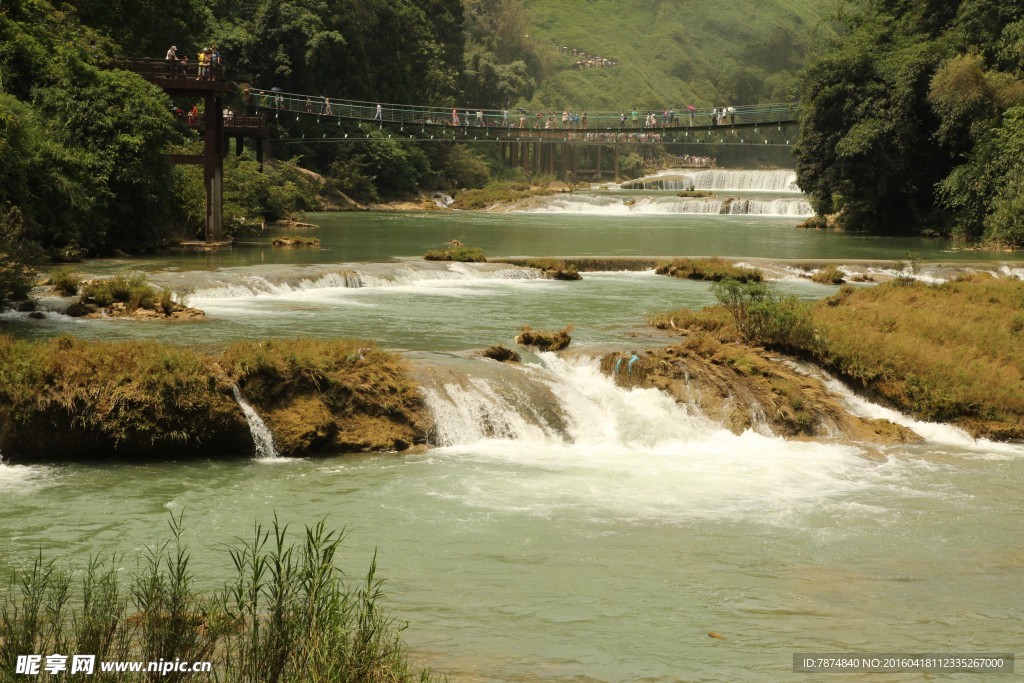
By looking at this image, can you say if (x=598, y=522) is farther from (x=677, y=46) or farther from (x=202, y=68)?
(x=677, y=46)

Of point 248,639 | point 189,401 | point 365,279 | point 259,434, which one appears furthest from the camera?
point 365,279

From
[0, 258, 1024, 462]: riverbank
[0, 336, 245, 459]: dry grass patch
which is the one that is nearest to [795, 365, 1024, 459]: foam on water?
[0, 258, 1024, 462]: riverbank

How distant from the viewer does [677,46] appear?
13225 cm

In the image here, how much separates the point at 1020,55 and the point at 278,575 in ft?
120

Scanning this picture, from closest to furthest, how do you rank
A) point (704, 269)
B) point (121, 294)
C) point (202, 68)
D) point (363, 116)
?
1. point (121, 294)
2. point (704, 269)
3. point (202, 68)
4. point (363, 116)

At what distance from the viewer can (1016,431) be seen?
13812 millimetres

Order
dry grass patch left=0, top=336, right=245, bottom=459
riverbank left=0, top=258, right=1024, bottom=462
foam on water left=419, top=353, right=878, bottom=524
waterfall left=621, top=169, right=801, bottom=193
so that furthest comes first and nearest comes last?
1. waterfall left=621, top=169, right=801, bottom=193
2. riverbank left=0, top=258, right=1024, bottom=462
3. dry grass patch left=0, top=336, right=245, bottom=459
4. foam on water left=419, top=353, right=878, bottom=524

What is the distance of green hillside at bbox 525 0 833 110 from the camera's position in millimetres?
119312

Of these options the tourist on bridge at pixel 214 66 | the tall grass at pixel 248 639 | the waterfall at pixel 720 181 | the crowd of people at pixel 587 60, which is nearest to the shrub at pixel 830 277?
the tourist on bridge at pixel 214 66

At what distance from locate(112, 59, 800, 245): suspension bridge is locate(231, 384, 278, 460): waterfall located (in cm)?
A: 1821

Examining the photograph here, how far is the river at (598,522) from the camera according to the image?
7.49m

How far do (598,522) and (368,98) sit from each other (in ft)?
181

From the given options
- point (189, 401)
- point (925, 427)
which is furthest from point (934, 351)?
point (189, 401)

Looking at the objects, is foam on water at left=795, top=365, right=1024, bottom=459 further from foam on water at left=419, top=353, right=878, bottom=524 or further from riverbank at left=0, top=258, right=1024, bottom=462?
foam on water at left=419, top=353, right=878, bottom=524
